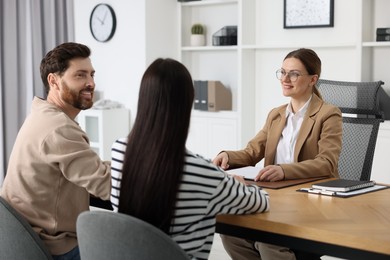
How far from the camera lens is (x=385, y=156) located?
4828 millimetres

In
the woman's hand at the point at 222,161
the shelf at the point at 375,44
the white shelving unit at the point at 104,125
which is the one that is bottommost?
the white shelving unit at the point at 104,125

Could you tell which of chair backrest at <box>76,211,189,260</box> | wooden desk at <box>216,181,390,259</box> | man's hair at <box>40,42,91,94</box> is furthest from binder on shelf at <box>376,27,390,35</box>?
chair backrest at <box>76,211,189,260</box>

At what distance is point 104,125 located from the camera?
237 inches

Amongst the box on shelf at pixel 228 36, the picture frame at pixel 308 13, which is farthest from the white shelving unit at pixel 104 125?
the picture frame at pixel 308 13

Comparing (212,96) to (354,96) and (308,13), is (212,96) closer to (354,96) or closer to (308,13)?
(308,13)

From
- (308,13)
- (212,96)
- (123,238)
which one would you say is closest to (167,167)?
(123,238)

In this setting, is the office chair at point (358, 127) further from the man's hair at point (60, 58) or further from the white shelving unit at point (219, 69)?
the white shelving unit at point (219, 69)

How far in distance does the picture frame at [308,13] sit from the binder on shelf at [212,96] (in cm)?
80

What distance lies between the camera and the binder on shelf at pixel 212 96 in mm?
5801

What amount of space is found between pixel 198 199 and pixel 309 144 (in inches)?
51.8

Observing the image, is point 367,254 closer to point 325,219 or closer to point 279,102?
point 325,219

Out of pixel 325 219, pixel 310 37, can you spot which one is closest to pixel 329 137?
pixel 325 219

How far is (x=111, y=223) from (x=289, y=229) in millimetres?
604

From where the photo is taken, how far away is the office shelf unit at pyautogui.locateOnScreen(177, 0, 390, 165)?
504 cm
